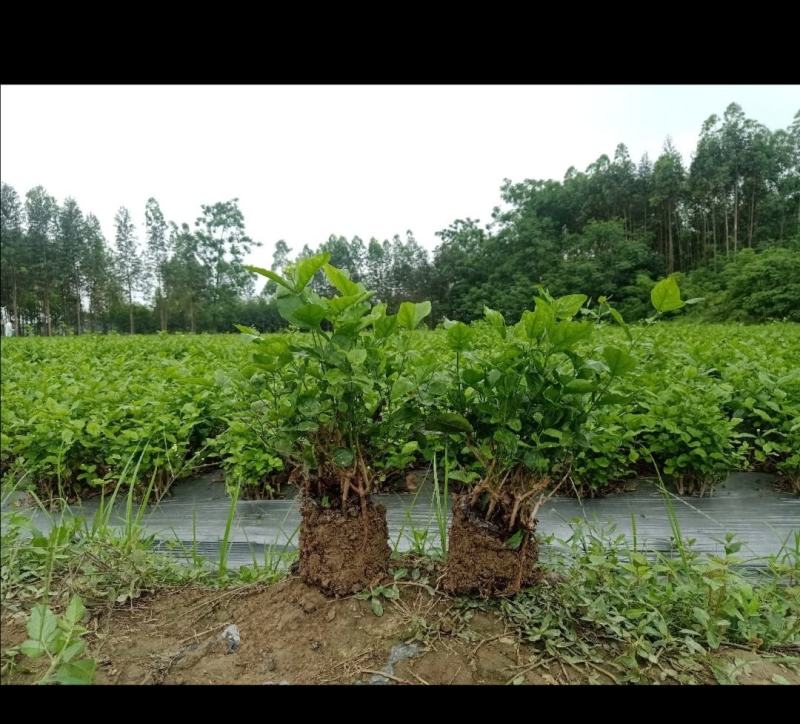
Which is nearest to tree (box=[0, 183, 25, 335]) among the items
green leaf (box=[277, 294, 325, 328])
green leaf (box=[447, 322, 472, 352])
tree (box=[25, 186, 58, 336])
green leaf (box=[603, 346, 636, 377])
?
tree (box=[25, 186, 58, 336])

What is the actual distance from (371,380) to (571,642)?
0.76 meters

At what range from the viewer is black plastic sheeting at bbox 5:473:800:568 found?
2408 millimetres

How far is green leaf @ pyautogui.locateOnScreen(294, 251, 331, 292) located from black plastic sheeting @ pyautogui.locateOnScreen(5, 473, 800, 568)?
1.38 m

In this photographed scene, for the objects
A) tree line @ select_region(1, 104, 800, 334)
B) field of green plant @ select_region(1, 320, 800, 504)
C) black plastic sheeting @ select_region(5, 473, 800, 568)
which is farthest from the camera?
tree line @ select_region(1, 104, 800, 334)

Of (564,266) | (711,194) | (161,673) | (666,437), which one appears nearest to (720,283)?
(711,194)

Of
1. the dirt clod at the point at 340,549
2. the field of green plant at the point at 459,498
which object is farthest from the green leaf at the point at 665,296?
the dirt clod at the point at 340,549

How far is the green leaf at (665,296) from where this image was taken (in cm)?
115

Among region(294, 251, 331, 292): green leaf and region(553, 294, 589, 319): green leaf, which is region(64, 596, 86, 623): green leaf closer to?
region(294, 251, 331, 292): green leaf

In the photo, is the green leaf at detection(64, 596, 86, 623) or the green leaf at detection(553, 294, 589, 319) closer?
the green leaf at detection(64, 596, 86, 623)

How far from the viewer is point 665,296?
1164mm

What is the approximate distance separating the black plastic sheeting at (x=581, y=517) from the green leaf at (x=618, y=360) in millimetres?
1314

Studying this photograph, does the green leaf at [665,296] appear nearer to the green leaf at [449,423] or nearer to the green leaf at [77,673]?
the green leaf at [449,423]

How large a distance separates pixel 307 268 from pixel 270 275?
3.7 inches
